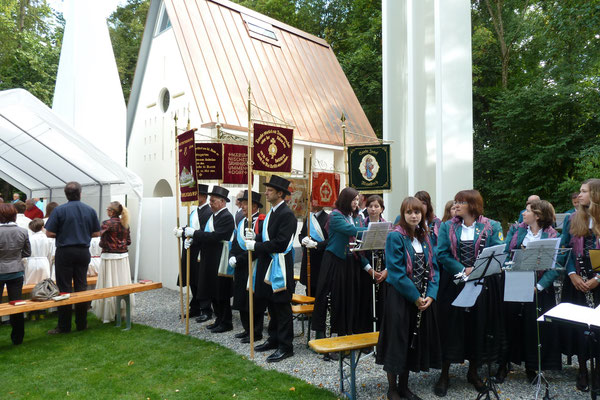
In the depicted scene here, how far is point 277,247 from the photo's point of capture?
590 centimetres

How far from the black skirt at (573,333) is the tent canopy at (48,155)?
8989 millimetres

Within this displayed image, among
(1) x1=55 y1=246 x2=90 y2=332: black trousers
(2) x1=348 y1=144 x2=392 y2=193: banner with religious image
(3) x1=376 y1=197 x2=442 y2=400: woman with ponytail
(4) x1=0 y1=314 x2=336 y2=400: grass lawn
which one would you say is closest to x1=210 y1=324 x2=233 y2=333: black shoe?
(4) x1=0 y1=314 x2=336 y2=400: grass lawn

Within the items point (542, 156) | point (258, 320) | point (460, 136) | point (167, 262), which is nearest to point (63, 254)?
point (258, 320)

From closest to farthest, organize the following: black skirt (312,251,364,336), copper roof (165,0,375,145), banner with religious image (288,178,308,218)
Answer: black skirt (312,251,364,336) → banner with religious image (288,178,308,218) → copper roof (165,0,375,145)

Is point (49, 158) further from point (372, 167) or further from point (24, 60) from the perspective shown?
point (24, 60)

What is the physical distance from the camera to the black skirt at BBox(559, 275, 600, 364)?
500 centimetres

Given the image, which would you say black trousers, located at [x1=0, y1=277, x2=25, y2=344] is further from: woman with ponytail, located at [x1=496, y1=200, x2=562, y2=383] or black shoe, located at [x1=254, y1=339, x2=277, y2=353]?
woman with ponytail, located at [x1=496, y1=200, x2=562, y2=383]

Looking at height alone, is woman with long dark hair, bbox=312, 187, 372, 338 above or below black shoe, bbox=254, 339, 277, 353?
above

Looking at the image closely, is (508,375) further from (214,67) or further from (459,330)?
(214,67)

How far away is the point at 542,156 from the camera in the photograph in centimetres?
1844

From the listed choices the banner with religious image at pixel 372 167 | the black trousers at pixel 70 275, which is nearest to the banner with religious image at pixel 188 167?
the black trousers at pixel 70 275

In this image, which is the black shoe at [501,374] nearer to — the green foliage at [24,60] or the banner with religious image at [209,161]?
the banner with religious image at [209,161]

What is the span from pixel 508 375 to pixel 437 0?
8759mm

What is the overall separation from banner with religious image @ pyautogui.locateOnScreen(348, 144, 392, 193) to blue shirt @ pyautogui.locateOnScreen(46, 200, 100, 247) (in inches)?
186
